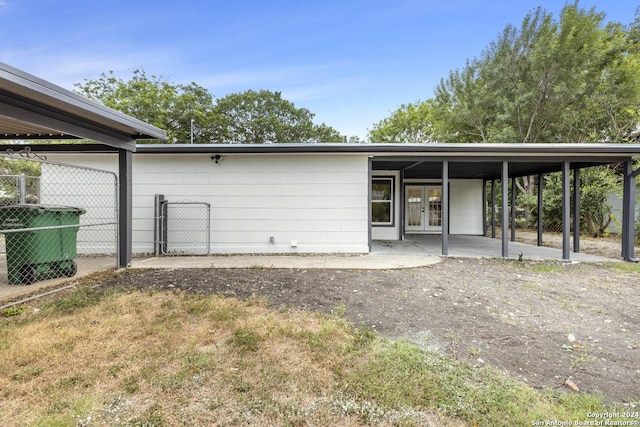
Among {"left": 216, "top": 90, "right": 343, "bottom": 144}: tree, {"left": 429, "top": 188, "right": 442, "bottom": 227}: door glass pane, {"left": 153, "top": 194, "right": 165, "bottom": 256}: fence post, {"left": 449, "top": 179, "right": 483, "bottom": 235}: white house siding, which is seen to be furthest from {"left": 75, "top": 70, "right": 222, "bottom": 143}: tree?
{"left": 449, "top": 179, "right": 483, "bottom": 235}: white house siding

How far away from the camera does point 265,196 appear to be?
23.8ft

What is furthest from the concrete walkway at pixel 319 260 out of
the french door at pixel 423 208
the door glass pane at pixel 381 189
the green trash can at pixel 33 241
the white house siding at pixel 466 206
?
the white house siding at pixel 466 206

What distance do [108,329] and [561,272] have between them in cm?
714

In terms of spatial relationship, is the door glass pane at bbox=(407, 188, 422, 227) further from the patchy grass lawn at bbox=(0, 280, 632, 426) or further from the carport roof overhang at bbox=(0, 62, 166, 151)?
the patchy grass lawn at bbox=(0, 280, 632, 426)

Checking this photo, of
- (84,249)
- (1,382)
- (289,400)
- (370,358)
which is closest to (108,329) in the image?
(1,382)

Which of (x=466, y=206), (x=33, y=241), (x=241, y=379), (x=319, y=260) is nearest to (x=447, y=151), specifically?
(x=319, y=260)

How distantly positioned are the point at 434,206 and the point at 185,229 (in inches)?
369

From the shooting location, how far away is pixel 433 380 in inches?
82.2

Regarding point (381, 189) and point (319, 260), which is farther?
point (381, 189)

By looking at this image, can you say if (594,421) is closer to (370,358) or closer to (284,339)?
(370,358)

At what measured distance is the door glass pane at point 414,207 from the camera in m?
12.1

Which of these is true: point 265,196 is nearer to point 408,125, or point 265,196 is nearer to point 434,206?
point 434,206

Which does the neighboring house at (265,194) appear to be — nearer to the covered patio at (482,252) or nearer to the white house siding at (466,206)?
Result: the covered patio at (482,252)

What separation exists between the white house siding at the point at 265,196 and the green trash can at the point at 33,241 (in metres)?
2.66
